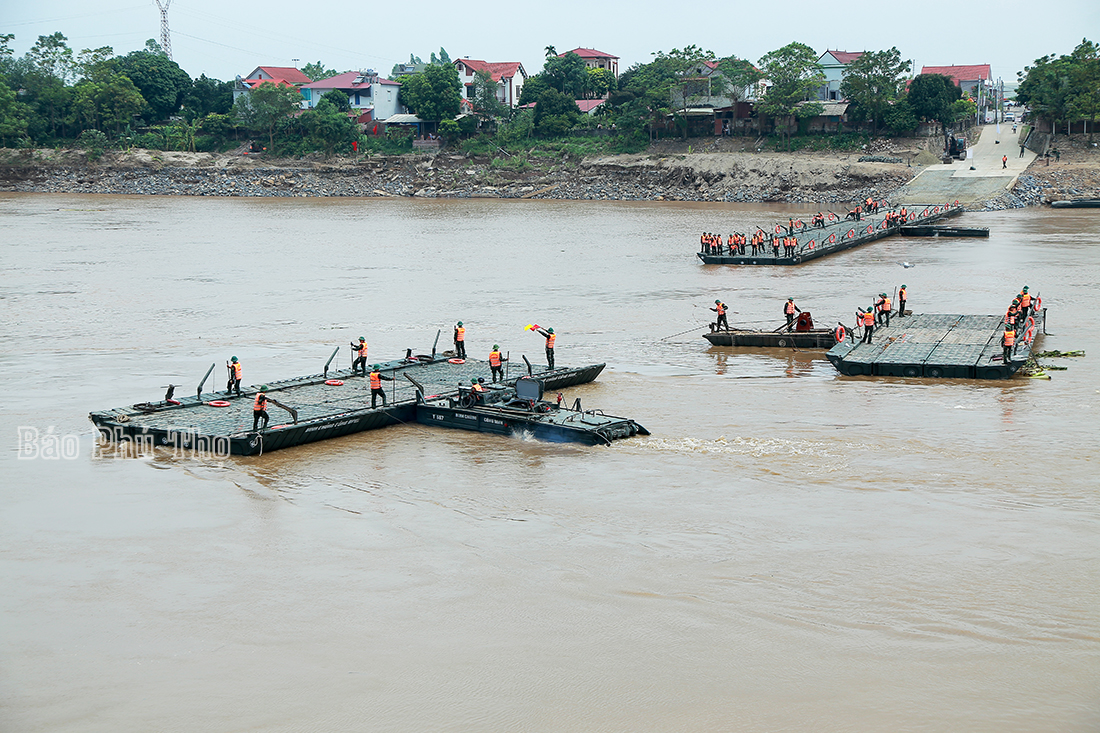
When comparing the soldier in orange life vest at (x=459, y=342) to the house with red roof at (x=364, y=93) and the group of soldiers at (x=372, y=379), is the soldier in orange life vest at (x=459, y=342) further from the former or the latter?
the house with red roof at (x=364, y=93)

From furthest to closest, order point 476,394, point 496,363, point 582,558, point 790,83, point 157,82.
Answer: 1. point 157,82
2. point 790,83
3. point 496,363
4. point 476,394
5. point 582,558

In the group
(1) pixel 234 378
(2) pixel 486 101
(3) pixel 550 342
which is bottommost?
(1) pixel 234 378

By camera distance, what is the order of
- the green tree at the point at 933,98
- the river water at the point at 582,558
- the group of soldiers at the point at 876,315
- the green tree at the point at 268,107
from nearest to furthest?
the river water at the point at 582,558 → the group of soldiers at the point at 876,315 → the green tree at the point at 933,98 → the green tree at the point at 268,107

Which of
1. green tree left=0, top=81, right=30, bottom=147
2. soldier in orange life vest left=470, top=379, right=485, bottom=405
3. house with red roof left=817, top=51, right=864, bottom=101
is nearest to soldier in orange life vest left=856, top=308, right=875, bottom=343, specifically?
soldier in orange life vest left=470, top=379, right=485, bottom=405

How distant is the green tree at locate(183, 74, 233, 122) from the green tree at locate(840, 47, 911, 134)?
231ft

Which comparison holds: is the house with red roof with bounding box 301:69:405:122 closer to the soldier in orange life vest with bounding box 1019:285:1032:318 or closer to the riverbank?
the riverbank

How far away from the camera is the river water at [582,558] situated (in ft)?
45.1

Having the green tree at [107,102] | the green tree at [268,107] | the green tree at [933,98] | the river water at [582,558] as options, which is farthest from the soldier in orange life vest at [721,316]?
the green tree at [107,102]

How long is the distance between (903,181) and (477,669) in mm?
82124

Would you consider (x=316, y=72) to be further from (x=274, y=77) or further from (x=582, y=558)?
(x=582, y=558)

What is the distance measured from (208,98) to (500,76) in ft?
113

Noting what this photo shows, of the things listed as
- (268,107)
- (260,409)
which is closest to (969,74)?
(268,107)

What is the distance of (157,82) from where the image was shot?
123000 millimetres

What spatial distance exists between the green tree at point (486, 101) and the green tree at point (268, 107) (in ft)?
63.6
